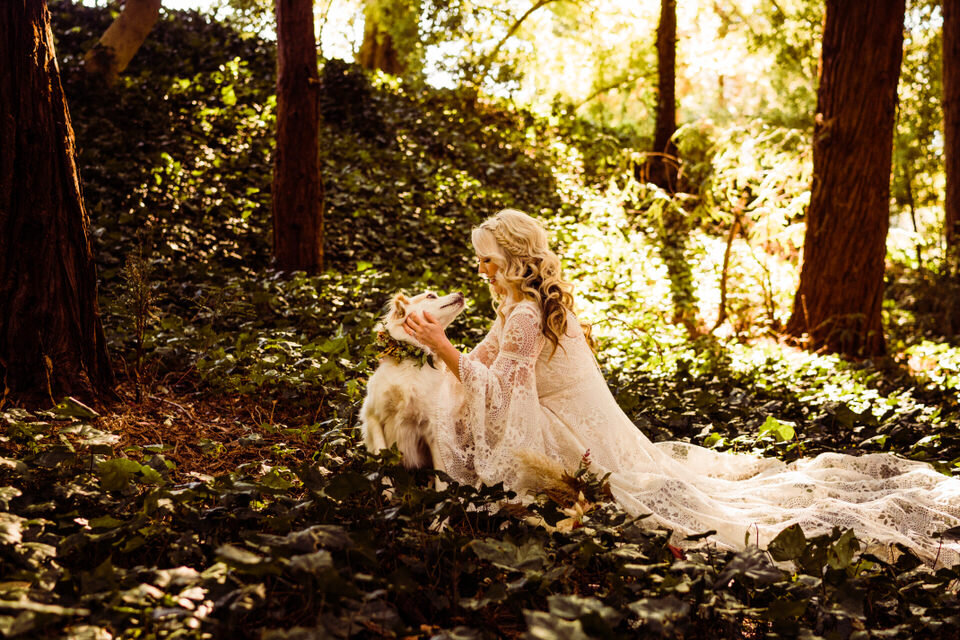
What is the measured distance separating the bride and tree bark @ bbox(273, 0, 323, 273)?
178 inches

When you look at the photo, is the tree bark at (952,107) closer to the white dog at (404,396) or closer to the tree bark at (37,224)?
the white dog at (404,396)

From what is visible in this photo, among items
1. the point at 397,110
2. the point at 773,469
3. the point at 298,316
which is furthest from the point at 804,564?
the point at 397,110

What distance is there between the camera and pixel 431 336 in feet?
12.0

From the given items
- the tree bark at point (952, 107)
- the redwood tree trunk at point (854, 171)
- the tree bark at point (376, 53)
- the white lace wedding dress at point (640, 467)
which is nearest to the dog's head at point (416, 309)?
the white lace wedding dress at point (640, 467)

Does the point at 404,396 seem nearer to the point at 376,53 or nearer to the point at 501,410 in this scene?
the point at 501,410

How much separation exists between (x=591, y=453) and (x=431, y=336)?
1.13 metres

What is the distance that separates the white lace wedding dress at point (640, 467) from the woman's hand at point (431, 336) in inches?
2.6

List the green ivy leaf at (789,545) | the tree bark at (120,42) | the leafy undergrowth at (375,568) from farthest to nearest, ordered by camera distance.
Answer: the tree bark at (120,42) < the green ivy leaf at (789,545) < the leafy undergrowth at (375,568)

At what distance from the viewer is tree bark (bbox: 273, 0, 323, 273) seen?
26.9 feet

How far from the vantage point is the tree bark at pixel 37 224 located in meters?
4.05

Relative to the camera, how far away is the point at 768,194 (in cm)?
913

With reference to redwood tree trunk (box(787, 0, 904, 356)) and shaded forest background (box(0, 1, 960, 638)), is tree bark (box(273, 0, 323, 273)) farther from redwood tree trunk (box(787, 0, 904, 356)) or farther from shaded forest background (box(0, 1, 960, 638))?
redwood tree trunk (box(787, 0, 904, 356))

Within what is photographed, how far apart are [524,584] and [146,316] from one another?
11.5 feet

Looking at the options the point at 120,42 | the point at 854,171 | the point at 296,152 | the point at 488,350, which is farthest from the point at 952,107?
the point at 120,42
